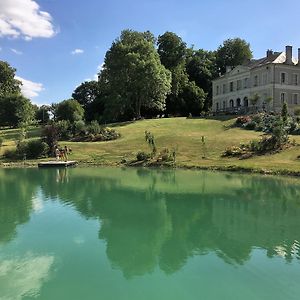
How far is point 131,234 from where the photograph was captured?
1529cm

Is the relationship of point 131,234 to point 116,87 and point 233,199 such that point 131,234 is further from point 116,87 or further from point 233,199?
point 116,87

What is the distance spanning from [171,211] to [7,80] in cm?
8425

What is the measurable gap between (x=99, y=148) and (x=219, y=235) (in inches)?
1252

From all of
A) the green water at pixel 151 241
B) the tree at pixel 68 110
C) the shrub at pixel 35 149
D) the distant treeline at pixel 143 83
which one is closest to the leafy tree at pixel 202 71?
the distant treeline at pixel 143 83

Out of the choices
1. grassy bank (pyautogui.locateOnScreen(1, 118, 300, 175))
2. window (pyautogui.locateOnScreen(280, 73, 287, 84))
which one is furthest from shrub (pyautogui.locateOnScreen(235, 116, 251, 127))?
window (pyautogui.locateOnScreen(280, 73, 287, 84))

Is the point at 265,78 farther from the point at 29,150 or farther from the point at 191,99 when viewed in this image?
Result: the point at 29,150

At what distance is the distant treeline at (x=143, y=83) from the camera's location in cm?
6681

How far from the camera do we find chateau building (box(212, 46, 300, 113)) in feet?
209

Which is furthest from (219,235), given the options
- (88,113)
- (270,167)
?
(88,113)

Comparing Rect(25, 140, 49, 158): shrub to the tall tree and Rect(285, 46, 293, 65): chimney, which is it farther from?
Rect(285, 46, 293, 65): chimney

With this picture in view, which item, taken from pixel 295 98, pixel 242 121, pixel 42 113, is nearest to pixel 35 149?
pixel 242 121

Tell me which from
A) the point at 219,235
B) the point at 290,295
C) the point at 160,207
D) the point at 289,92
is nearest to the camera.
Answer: the point at 290,295

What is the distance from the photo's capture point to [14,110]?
79625 millimetres

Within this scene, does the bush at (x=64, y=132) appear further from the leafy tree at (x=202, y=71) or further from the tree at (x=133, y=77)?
the leafy tree at (x=202, y=71)
